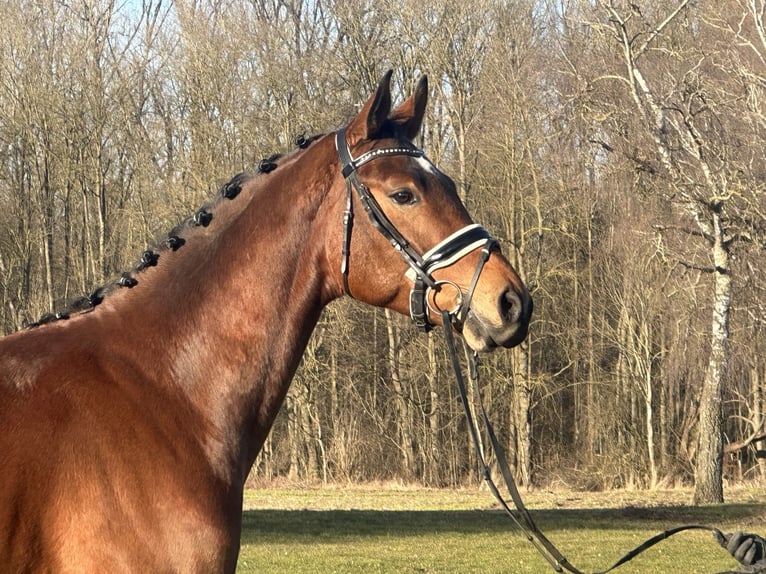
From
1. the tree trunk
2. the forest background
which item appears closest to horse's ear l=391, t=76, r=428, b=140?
the tree trunk

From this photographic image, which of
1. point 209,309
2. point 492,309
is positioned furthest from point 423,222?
point 209,309

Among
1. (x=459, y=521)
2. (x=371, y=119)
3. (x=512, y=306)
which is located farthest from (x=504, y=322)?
(x=459, y=521)

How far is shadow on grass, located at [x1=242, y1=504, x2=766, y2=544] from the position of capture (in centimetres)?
1577

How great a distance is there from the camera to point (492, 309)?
3451 mm

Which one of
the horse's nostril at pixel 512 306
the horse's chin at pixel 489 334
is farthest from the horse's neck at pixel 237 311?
the horse's nostril at pixel 512 306

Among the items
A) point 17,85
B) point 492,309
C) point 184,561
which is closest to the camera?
point 184,561

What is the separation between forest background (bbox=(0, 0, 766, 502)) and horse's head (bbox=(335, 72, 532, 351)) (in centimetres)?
2051

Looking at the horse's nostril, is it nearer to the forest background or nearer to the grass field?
the grass field

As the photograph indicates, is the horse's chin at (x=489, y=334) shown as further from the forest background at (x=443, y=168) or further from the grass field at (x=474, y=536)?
the forest background at (x=443, y=168)

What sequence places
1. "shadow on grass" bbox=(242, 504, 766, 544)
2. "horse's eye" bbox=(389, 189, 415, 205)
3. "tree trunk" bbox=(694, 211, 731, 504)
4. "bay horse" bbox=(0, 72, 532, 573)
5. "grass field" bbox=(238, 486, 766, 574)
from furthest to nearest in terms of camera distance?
"tree trunk" bbox=(694, 211, 731, 504) → "shadow on grass" bbox=(242, 504, 766, 544) → "grass field" bbox=(238, 486, 766, 574) → "horse's eye" bbox=(389, 189, 415, 205) → "bay horse" bbox=(0, 72, 532, 573)

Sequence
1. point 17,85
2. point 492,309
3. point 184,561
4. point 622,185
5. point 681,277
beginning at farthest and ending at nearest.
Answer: point 17,85 → point 622,185 → point 681,277 → point 492,309 → point 184,561

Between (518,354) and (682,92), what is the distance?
411 inches

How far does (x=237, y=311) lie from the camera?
3.58 metres

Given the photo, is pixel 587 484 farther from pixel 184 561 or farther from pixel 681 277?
pixel 184 561
